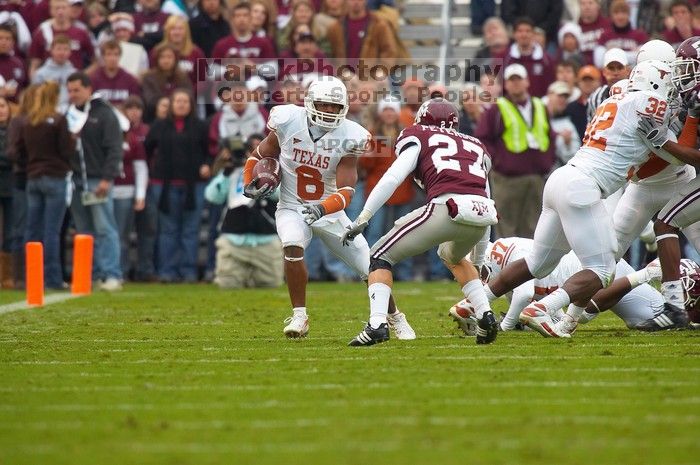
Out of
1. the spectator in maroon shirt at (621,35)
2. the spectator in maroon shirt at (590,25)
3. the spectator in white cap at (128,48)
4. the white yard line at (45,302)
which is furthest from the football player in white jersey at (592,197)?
the spectator in white cap at (128,48)

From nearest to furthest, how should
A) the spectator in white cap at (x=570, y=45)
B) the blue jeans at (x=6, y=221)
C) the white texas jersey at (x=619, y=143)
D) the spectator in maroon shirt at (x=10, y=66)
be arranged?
1. the white texas jersey at (x=619, y=143)
2. the blue jeans at (x=6, y=221)
3. the spectator in maroon shirt at (x=10, y=66)
4. the spectator in white cap at (x=570, y=45)

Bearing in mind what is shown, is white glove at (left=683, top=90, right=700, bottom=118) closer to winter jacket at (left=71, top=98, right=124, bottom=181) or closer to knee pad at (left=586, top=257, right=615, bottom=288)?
knee pad at (left=586, top=257, right=615, bottom=288)

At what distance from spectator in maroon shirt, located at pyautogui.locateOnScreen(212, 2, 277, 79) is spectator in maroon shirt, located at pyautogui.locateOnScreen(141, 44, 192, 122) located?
556 millimetres

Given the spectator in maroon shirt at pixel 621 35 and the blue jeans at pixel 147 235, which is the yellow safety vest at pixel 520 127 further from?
the blue jeans at pixel 147 235

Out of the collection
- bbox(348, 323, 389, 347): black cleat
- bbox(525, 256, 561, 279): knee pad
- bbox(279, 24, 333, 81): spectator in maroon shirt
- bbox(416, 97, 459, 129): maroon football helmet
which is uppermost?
bbox(416, 97, 459, 129): maroon football helmet

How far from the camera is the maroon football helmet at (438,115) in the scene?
26.1ft

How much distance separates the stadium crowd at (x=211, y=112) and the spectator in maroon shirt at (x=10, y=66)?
0.02 m

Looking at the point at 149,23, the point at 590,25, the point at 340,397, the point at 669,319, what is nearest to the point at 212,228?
the point at 149,23

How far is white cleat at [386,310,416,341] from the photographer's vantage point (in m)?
8.20

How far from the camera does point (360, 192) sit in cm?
1463

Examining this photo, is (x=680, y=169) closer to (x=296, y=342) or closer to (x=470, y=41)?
(x=296, y=342)

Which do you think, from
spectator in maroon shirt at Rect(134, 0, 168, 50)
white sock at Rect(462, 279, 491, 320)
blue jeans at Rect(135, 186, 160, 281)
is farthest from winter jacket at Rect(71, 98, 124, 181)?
white sock at Rect(462, 279, 491, 320)

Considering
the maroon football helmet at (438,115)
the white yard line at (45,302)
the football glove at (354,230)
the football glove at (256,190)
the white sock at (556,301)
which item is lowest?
the white yard line at (45,302)

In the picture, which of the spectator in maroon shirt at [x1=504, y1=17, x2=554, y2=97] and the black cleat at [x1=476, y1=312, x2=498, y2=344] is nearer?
the black cleat at [x1=476, y1=312, x2=498, y2=344]
